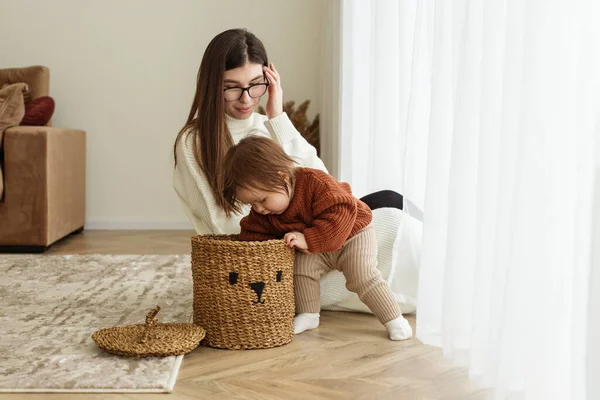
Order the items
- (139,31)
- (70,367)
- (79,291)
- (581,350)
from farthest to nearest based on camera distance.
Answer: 1. (139,31)
2. (79,291)
3. (70,367)
4. (581,350)

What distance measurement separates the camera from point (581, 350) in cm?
115

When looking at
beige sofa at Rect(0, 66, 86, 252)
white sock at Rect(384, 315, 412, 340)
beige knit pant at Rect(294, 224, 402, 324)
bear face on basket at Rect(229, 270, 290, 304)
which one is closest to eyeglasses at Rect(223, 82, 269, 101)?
beige knit pant at Rect(294, 224, 402, 324)

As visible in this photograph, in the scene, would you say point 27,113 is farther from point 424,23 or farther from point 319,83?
point 424,23

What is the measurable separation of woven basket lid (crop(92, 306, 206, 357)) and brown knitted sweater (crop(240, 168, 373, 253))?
1.24 feet

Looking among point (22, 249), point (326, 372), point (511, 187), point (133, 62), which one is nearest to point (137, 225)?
point (133, 62)

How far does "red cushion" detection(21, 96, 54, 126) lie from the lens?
14.4 ft

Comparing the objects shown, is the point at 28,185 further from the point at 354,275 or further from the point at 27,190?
the point at 354,275

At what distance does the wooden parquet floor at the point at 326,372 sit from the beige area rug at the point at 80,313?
0.06m

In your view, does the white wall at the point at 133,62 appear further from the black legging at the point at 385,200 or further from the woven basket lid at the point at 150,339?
the woven basket lid at the point at 150,339

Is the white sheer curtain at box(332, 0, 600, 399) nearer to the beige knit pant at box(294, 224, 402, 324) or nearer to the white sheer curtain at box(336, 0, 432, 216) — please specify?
the white sheer curtain at box(336, 0, 432, 216)

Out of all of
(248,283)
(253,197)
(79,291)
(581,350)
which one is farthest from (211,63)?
(581,350)

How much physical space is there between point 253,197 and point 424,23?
2.29 feet

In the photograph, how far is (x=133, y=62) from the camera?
5047mm

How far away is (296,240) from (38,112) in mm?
2745
